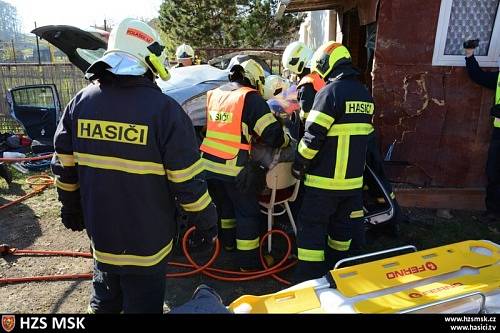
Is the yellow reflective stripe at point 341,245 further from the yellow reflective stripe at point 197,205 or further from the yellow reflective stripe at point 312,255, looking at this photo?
the yellow reflective stripe at point 197,205

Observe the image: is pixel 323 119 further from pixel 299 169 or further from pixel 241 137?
pixel 241 137

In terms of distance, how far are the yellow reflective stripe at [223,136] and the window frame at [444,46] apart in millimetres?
3011

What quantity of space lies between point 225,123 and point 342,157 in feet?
3.45

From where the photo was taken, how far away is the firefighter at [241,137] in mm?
3521

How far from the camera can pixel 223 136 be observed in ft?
12.0

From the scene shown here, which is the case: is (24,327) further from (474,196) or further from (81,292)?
(474,196)

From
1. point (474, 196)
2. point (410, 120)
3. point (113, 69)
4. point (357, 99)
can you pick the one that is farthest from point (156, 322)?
Answer: point (474, 196)

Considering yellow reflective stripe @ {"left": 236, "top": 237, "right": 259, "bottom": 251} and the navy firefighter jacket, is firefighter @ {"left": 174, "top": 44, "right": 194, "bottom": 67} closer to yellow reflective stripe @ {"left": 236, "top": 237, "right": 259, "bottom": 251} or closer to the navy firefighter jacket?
yellow reflective stripe @ {"left": 236, "top": 237, "right": 259, "bottom": 251}

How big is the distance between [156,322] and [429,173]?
14.9 feet

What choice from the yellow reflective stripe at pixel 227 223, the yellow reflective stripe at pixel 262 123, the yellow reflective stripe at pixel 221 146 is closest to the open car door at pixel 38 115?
the yellow reflective stripe at pixel 227 223

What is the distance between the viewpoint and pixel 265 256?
159 inches

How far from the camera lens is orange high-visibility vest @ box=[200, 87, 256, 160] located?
3531 mm

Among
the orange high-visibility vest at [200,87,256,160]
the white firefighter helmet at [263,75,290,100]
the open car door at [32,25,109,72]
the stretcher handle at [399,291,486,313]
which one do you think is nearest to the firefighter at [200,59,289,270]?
the orange high-visibility vest at [200,87,256,160]

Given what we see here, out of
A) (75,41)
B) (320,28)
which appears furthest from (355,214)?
(320,28)
